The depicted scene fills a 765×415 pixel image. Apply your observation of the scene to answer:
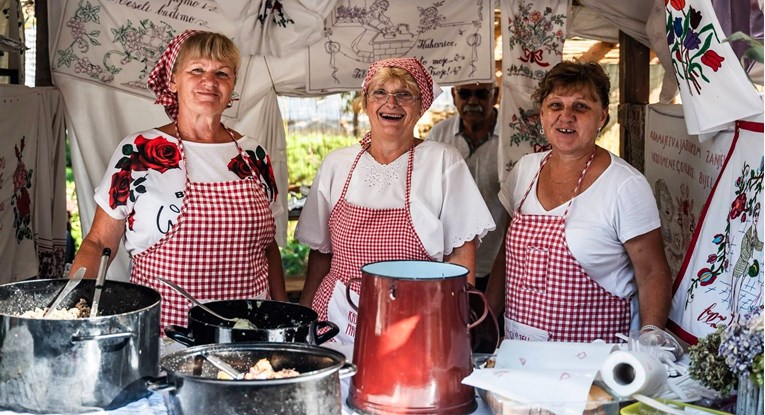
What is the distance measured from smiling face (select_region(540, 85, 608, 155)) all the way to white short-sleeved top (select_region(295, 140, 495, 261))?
0.34 meters

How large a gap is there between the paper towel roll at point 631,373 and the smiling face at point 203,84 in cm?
172

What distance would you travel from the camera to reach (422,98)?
3.38 metres

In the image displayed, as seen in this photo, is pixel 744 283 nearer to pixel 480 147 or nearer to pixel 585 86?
pixel 585 86

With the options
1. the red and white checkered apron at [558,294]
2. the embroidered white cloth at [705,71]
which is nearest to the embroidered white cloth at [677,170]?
the embroidered white cloth at [705,71]

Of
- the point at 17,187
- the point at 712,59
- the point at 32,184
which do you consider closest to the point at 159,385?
the point at 712,59

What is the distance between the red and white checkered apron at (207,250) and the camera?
10.3ft

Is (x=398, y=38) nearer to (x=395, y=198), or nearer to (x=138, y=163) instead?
(x=395, y=198)

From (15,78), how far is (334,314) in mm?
2121

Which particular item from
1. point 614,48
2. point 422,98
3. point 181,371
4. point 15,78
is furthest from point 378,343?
point 614,48

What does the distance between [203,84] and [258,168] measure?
1.22 feet

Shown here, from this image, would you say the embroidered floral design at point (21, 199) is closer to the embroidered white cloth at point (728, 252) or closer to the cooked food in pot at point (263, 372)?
the cooked food in pot at point (263, 372)

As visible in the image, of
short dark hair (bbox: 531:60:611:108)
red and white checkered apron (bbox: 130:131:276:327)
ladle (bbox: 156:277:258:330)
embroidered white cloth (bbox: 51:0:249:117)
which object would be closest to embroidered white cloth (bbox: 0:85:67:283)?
embroidered white cloth (bbox: 51:0:249:117)

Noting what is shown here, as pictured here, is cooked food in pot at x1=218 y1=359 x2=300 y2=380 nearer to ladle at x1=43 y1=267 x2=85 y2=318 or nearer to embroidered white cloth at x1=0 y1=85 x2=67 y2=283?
ladle at x1=43 y1=267 x2=85 y2=318

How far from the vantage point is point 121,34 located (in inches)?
181
